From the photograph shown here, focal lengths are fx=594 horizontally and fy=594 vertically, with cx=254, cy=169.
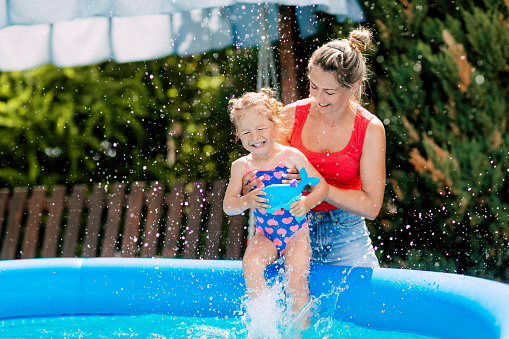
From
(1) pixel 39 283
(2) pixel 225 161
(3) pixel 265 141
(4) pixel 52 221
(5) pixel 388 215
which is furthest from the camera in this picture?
(2) pixel 225 161

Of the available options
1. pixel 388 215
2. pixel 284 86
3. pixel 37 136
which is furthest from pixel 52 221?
pixel 388 215

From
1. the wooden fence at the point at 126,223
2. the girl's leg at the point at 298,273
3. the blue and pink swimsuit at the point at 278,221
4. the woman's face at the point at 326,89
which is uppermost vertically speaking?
the wooden fence at the point at 126,223

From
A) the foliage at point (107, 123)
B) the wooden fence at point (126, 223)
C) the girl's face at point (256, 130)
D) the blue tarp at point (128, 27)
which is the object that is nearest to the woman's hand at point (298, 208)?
the girl's face at point (256, 130)

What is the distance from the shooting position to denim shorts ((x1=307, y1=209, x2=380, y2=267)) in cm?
286

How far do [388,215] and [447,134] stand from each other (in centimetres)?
73

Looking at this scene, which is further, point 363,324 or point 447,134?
point 447,134

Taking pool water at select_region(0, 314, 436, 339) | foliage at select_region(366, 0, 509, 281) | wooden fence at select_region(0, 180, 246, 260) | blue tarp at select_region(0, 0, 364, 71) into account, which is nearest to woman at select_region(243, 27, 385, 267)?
pool water at select_region(0, 314, 436, 339)

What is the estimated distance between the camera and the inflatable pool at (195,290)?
2691mm

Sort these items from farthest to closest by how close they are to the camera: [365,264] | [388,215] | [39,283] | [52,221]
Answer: [52,221] → [388,215] → [39,283] → [365,264]

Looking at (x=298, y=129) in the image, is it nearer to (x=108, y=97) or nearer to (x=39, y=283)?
(x=39, y=283)

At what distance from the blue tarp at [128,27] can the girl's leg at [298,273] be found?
175cm

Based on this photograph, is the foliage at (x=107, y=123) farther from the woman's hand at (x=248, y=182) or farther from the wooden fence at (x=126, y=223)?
the woman's hand at (x=248, y=182)

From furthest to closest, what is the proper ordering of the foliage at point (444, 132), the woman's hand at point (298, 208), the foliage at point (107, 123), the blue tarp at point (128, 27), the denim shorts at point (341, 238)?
the foliage at point (107, 123)
the foliage at point (444, 132)
the blue tarp at point (128, 27)
the denim shorts at point (341, 238)
the woman's hand at point (298, 208)

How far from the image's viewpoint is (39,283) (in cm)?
321
